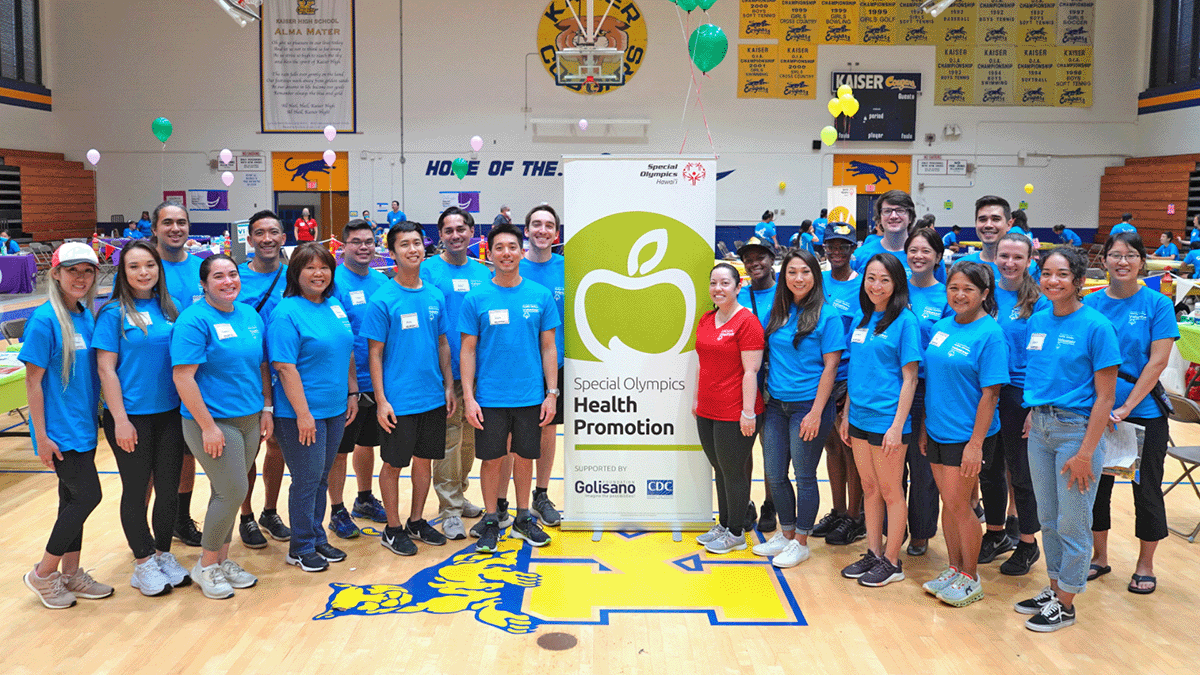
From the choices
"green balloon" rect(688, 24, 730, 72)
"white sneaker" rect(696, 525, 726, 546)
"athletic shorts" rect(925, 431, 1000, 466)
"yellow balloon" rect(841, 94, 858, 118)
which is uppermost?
"yellow balloon" rect(841, 94, 858, 118)

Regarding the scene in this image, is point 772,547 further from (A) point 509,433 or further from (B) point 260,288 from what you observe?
(B) point 260,288

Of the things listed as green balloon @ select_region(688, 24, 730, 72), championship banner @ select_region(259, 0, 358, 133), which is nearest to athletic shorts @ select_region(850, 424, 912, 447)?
green balloon @ select_region(688, 24, 730, 72)

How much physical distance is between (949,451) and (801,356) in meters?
0.79

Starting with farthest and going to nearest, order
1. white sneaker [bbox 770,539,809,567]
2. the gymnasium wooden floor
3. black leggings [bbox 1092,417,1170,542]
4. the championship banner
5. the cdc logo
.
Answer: the championship banner < the cdc logo < white sneaker [bbox 770,539,809,567] < black leggings [bbox 1092,417,1170,542] < the gymnasium wooden floor

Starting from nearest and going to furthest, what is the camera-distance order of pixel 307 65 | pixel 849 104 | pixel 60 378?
pixel 60 378
pixel 849 104
pixel 307 65

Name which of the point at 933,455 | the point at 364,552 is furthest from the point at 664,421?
the point at 364,552

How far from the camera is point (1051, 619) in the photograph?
353 cm

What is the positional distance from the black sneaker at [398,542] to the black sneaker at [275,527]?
23.6 inches

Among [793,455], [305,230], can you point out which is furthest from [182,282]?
[305,230]

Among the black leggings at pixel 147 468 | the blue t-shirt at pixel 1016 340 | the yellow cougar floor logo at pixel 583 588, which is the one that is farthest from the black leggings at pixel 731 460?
the black leggings at pixel 147 468

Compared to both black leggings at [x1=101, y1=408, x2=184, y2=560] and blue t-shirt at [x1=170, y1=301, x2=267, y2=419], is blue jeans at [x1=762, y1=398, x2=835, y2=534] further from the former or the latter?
black leggings at [x1=101, y1=408, x2=184, y2=560]

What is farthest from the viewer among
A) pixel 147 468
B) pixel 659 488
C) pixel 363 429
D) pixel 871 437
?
pixel 659 488

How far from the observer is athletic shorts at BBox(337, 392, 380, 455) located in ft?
14.5

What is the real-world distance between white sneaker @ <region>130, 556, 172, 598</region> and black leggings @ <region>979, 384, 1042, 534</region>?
3792 millimetres
